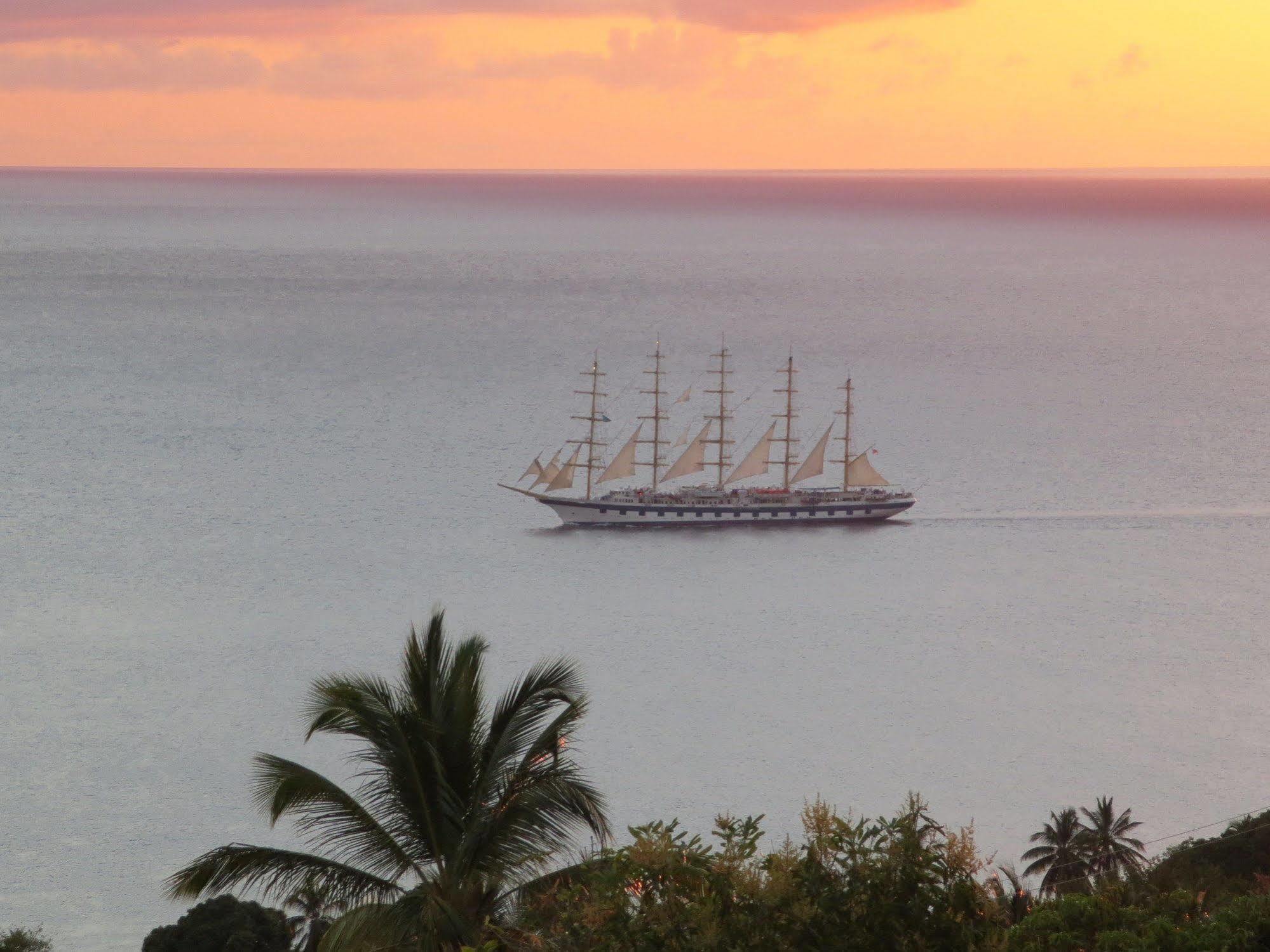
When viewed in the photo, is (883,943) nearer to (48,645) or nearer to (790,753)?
Answer: (790,753)

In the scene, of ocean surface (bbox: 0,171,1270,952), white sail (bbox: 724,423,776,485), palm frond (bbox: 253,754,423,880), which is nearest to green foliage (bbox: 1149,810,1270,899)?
ocean surface (bbox: 0,171,1270,952)

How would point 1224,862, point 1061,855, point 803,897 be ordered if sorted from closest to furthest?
point 803,897
point 1224,862
point 1061,855

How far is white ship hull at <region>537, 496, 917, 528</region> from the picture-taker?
91.9 metres

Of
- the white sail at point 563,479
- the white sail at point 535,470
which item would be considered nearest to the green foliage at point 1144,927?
the white sail at point 535,470

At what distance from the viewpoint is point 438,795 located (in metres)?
15.6

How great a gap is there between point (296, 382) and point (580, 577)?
58179 mm

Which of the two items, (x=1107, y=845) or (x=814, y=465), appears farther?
(x=814, y=465)

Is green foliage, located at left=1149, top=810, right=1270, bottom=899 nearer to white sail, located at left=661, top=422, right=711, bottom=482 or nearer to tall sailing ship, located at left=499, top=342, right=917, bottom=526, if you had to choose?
tall sailing ship, located at left=499, top=342, right=917, bottom=526

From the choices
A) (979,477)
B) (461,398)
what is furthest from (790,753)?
(461,398)

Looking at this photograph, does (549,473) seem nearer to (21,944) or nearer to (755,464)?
(755,464)

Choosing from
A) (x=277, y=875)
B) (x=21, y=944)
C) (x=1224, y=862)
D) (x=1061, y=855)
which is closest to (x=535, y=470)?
(x=1061, y=855)

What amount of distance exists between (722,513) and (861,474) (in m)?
8.26

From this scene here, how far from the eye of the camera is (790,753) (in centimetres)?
5494

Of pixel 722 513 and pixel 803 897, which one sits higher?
pixel 722 513
